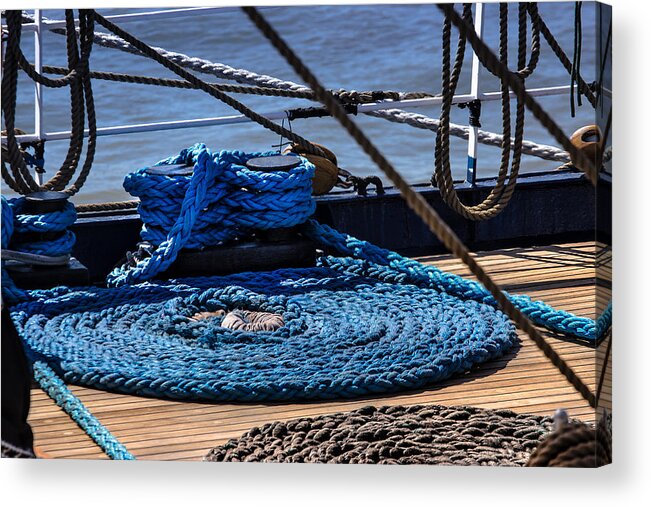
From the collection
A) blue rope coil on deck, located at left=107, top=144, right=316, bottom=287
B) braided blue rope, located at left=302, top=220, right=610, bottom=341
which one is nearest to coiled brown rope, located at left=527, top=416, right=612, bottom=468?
braided blue rope, located at left=302, top=220, right=610, bottom=341

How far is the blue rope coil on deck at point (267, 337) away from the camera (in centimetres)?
348

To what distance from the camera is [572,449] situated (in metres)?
2.81

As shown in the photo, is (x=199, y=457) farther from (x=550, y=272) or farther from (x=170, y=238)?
(x=550, y=272)

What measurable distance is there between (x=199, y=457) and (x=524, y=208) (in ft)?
5.61

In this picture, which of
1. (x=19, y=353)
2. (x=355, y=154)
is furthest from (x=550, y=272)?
(x=355, y=154)

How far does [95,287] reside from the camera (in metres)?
4.13

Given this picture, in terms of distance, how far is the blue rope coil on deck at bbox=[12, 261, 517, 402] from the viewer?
3477 mm

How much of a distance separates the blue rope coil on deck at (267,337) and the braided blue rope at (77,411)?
0.04 metres

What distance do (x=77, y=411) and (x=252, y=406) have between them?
1.41 feet

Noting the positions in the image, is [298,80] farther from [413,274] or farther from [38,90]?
A: [413,274]

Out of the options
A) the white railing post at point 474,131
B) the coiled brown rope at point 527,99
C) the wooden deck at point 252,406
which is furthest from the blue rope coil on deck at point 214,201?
the coiled brown rope at point 527,99

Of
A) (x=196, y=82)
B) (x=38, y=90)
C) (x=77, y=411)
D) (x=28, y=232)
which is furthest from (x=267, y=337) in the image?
(x=38, y=90)

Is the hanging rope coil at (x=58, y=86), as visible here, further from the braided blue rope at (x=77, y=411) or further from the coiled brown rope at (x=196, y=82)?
the braided blue rope at (x=77, y=411)

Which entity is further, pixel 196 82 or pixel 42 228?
pixel 196 82
